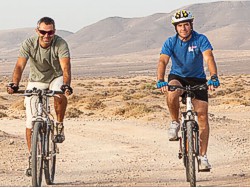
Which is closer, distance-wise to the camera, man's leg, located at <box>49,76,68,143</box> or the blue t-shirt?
the blue t-shirt

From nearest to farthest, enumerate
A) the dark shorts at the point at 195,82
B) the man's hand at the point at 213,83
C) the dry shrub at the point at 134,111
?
the man's hand at the point at 213,83 → the dark shorts at the point at 195,82 → the dry shrub at the point at 134,111

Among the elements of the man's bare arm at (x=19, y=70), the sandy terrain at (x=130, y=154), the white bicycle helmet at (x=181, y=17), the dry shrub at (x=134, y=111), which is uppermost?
the white bicycle helmet at (x=181, y=17)

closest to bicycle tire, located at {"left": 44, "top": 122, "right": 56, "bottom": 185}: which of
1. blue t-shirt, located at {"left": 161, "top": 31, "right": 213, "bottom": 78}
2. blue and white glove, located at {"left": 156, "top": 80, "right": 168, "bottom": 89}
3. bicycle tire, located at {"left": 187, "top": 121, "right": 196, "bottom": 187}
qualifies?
blue and white glove, located at {"left": 156, "top": 80, "right": 168, "bottom": 89}

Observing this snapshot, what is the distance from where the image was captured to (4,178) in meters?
9.51

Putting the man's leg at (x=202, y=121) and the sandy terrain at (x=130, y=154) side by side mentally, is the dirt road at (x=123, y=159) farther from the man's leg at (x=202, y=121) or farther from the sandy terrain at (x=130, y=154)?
the man's leg at (x=202, y=121)

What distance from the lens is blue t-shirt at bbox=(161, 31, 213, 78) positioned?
26.8ft

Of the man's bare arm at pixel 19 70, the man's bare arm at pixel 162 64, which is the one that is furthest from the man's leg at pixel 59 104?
the man's bare arm at pixel 162 64

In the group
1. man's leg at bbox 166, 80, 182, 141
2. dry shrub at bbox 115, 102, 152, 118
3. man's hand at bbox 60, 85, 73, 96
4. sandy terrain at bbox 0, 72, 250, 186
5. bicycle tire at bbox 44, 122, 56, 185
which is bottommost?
dry shrub at bbox 115, 102, 152, 118

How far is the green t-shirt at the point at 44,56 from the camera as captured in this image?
8.28 m

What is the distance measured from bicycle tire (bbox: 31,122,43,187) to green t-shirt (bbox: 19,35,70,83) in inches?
40.2

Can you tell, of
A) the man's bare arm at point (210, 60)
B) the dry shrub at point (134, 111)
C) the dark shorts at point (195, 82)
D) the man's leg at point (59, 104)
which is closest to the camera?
the man's bare arm at point (210, 60)

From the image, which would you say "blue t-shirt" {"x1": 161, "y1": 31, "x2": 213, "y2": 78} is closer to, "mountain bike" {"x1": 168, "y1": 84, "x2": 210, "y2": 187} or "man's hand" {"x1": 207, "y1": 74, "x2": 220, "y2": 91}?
"mountain bike" {"x1": 168, "y1": 84, "x2": 210, "y2": 187}

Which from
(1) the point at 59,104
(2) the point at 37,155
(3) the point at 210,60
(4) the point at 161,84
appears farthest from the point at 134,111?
(2) the point at 37,155

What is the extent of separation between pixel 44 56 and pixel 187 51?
179 cm
